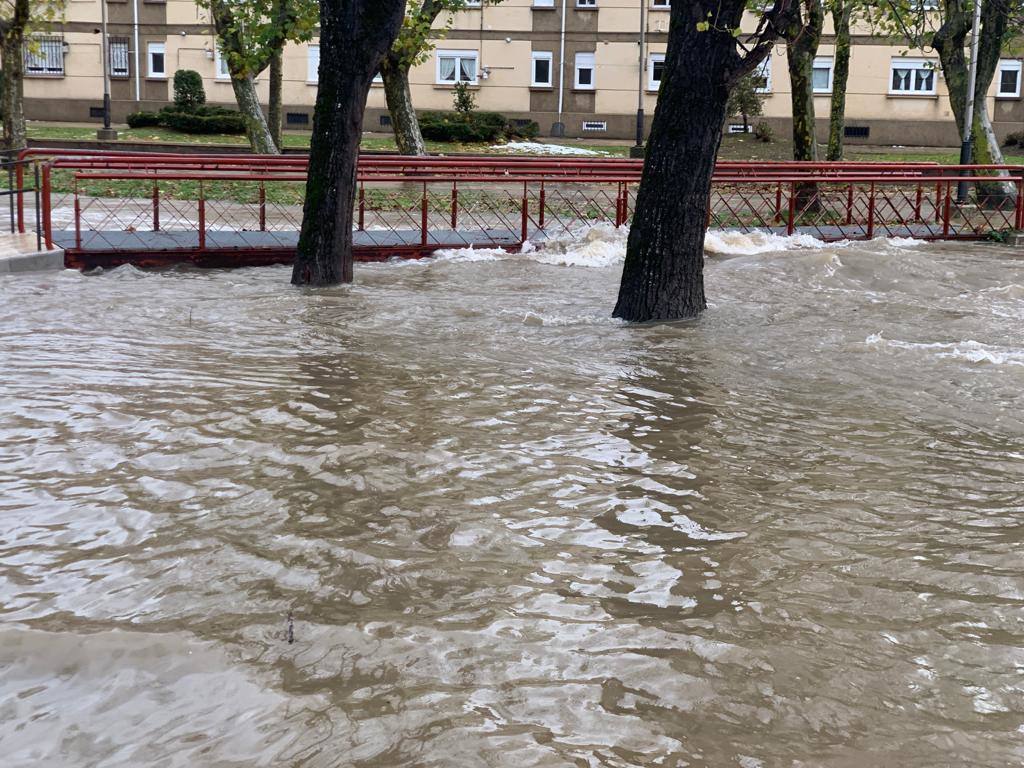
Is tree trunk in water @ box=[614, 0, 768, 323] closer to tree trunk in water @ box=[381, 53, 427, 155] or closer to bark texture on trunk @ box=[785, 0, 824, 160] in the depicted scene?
bark texture on trunk @ box=[785, 0, 824, 160]

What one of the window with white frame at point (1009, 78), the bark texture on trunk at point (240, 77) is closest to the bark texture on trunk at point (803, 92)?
the bark texture on trunk at point (240, 77)

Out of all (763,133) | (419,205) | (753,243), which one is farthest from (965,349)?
(763,133)

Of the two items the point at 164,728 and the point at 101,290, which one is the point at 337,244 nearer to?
the point at 101,290

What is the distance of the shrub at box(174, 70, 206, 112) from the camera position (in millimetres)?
40344

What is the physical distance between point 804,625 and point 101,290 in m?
9.75

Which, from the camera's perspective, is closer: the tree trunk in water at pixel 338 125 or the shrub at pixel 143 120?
the tree trunk in water at pixel 338 125

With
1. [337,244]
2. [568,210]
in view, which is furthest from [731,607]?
[568,210]

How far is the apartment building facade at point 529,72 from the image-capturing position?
41.0m

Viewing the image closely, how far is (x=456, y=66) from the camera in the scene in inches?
1690

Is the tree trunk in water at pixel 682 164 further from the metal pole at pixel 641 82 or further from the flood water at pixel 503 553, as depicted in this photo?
the metal pole at pixel 641 82

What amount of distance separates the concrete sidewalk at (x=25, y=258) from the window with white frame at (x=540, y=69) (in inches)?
1174

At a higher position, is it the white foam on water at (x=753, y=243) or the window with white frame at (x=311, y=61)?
the window with white frame at (x=311, y=61)

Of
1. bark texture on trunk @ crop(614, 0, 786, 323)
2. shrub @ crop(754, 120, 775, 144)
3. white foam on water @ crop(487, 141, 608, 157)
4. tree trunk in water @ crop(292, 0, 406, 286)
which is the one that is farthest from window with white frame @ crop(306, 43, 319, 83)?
bark texture on trunk @ crop(614, 0, 786, 323)

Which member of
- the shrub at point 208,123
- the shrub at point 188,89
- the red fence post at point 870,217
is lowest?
the red fence post at point 870,217
